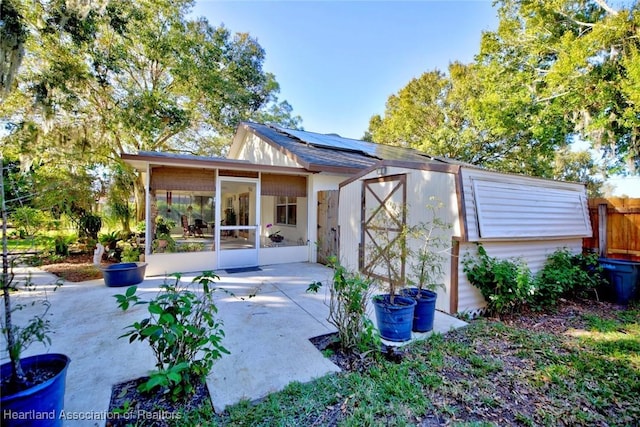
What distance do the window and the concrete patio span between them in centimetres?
413

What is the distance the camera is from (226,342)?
3.40m

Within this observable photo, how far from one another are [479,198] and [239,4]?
26.6ft

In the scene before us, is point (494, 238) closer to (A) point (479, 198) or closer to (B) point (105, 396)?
(A) point (479, 198)

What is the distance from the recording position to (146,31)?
9930 millimetres

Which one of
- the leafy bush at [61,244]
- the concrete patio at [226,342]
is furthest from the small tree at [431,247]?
the leafy bush at [61,244]

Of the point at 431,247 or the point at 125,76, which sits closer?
the point at 431,247

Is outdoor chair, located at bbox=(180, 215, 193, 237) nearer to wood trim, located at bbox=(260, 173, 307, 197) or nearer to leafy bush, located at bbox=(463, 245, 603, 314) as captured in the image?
wood trim, located at bbox=(260, 173, 307, 197)

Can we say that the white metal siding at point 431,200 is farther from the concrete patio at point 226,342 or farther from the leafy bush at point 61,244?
the leafy bush at point 61,244

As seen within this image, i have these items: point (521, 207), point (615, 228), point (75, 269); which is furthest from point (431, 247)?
point (75, 269)

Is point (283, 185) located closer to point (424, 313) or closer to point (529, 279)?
point (424, 313)

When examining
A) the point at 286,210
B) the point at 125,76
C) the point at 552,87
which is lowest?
the point at 286,210

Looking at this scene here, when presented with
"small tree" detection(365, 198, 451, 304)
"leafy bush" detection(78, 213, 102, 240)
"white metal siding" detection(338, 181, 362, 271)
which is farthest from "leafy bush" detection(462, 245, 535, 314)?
"leafy bush" detection(78, 213, 102, 240)

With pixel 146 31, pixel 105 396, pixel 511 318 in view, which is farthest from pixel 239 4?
pixel 511 318

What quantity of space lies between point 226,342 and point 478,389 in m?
2.73
